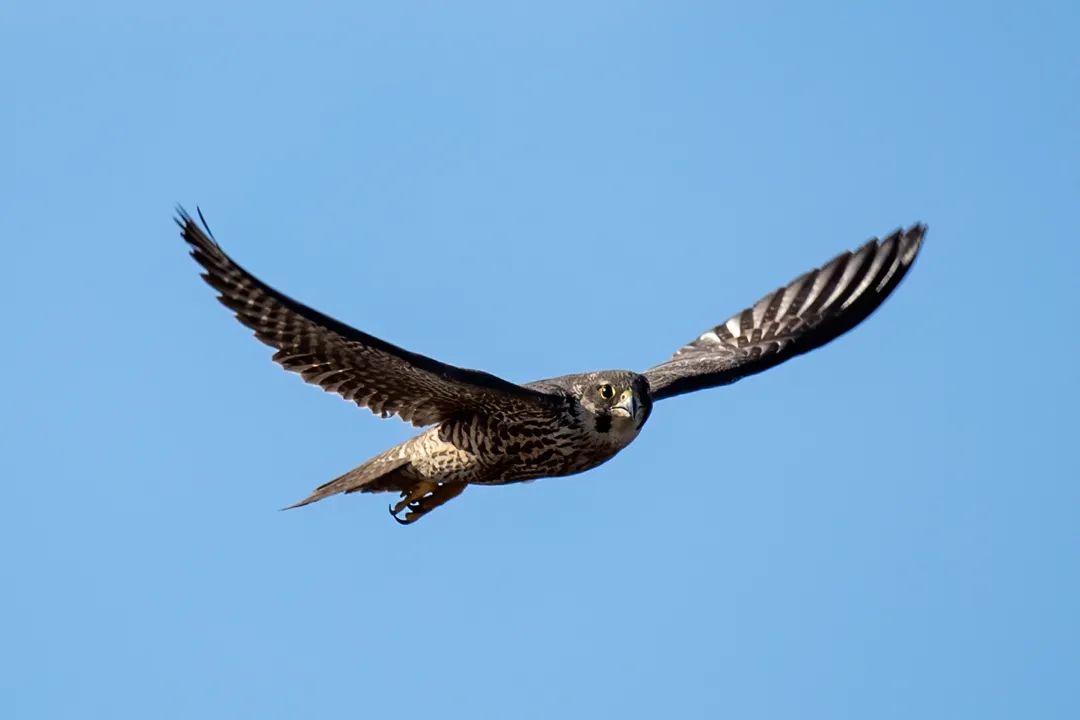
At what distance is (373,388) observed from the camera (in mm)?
12039

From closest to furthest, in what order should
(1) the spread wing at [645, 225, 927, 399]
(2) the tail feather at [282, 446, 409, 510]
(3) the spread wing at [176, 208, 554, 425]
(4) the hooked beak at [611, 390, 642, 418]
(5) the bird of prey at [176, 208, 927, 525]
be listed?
(3) the spread wing at [176, 208, 554, 425] < (5) the bird of prey at [176, 208, 927, 525] < (4) the hooked beak at [611, 390, 642, 418] < (2) the tail feather at [282, 446, 409, 510] < (1) the spread wing at [645, 225, 927, 399]

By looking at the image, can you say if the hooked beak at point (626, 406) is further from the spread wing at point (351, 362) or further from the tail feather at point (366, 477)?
the tail feather at point (366, 477)

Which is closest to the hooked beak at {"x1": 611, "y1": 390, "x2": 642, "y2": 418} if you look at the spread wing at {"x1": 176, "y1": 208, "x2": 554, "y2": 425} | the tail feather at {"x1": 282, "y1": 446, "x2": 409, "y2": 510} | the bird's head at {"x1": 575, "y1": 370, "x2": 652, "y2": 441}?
the bird's head at {"x1": 575, "y1": 370, "x2": 652, "y2": 441}

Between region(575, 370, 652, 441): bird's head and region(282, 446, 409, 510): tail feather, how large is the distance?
1.71 metres

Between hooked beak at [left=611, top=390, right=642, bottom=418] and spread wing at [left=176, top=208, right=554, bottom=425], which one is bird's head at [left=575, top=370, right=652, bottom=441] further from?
spread wing at [left=176, top=208, right=554, bottom=425]

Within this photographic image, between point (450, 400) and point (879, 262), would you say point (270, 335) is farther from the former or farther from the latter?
point (879, 262)

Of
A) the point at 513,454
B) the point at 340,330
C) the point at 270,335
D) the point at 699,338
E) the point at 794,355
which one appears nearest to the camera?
the point at 340,330

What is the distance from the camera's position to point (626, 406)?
11750mm

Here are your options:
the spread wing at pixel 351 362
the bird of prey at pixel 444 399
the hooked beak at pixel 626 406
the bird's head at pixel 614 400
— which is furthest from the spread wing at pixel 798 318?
the spread wing at pixel 351 362

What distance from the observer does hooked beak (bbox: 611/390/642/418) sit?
11.8 metres

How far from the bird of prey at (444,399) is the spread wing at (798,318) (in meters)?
0.05

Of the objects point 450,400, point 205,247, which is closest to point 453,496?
point 450,400

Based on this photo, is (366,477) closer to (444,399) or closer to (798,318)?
(444,399)

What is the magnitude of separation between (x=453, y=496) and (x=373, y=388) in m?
1.43
